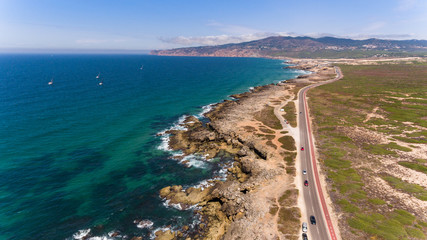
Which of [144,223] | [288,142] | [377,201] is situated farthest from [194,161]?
[377,201]

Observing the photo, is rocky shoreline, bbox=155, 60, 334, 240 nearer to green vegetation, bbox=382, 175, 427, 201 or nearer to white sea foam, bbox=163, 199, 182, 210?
white sea foam, bbox=163, 199, 182, 210

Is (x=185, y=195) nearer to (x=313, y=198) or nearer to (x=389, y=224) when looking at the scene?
(x=313, y=198)

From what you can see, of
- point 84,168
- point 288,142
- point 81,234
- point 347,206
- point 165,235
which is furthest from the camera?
point 288,142

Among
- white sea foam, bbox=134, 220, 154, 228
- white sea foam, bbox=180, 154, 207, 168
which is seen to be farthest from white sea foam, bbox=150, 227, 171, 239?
white sea foam, bbox=180, 154, 207, 168

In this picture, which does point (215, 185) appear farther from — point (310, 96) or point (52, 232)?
Answer: point (310, 96)

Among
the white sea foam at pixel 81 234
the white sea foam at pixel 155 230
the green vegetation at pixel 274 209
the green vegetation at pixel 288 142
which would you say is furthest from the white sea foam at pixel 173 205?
the green vegetation at pixel 288 142

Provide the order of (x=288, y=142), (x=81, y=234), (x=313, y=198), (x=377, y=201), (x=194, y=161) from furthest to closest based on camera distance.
Answer: (x=288, y=142) < (x=194, y=161) < (x=313, y=198) < (x=377, y=201) < (x=81, y=234)
